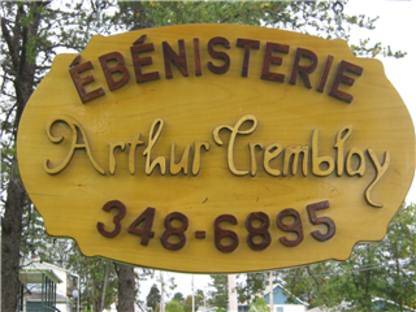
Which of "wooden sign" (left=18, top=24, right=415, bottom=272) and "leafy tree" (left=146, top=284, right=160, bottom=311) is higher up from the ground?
"wooden sign" (left=18, top=24, right=415, bottom=272)

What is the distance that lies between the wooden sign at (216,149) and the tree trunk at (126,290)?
5.39 m

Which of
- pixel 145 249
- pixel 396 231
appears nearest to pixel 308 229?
pixel 145 249

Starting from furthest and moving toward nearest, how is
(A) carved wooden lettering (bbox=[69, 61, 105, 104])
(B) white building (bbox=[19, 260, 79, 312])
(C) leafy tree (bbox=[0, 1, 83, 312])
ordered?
(B) white building (bbox=[19, 260, 79, 312]) < (C) leafy tree (bbox=[0, 1, 83, 312]) < (A) carved wooden lettering (bbox=[69, 61, 105, 104])

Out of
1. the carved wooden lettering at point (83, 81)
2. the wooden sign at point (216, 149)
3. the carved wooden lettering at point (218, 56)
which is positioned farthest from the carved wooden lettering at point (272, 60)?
the carved wooden lettering at point (83, 81)

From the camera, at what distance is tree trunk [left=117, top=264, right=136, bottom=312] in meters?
8.18

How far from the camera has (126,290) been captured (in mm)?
8273

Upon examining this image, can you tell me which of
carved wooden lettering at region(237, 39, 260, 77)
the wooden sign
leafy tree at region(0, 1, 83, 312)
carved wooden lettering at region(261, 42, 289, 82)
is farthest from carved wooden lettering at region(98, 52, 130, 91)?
leafy tree at region(0, 1, 83, 312)

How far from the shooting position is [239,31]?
3.31m

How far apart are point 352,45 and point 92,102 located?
191 inches

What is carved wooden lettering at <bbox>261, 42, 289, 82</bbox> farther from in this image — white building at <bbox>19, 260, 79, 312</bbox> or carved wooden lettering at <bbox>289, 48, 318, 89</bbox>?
white building at <bbox>19, 260, 79, 312</bbox>

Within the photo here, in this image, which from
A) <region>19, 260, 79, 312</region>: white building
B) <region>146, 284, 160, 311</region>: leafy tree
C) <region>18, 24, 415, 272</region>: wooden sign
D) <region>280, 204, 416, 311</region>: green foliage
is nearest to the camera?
<region>18, 24, 415, 272</region>: wooden sign

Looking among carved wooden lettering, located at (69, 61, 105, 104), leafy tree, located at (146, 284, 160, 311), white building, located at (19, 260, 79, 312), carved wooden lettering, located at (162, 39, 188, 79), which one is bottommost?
leafy tree, located at (146, 284, 160, 311)

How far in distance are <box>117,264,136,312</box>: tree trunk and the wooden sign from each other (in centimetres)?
539

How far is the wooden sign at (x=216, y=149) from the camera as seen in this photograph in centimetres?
303
